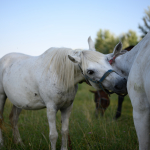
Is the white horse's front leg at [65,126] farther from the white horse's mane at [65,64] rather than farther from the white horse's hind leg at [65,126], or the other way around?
the white horse's mane at [65,64]

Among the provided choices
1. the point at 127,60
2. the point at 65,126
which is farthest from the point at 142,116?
the point at 65,126

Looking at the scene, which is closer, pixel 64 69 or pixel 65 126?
pixel 64 69

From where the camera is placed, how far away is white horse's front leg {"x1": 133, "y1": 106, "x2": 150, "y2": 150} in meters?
1.40

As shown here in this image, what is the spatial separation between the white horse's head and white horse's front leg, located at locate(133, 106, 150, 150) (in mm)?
637

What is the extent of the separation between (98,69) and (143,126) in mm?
936

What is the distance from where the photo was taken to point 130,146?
2369 mm

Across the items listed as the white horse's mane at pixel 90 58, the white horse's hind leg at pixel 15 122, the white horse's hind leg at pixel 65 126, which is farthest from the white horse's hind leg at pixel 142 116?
the white horse's hind leg at pixel 15 122

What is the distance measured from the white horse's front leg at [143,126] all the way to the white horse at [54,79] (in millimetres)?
639

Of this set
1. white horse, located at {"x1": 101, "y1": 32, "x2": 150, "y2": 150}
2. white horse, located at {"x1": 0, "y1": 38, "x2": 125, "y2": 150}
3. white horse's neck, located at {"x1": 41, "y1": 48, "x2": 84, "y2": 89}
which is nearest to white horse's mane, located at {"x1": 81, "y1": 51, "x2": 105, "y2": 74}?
white horse, located at {"x1": 0, "y1": 38, "x2": 125, "y2": 150}

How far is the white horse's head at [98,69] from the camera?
205 cm

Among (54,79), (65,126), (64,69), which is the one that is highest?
(64,69)

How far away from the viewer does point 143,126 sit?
55.6 inches

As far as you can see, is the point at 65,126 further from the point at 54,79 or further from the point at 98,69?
the point at 98,69

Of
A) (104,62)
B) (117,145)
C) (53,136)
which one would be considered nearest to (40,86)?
A: (53,136)
